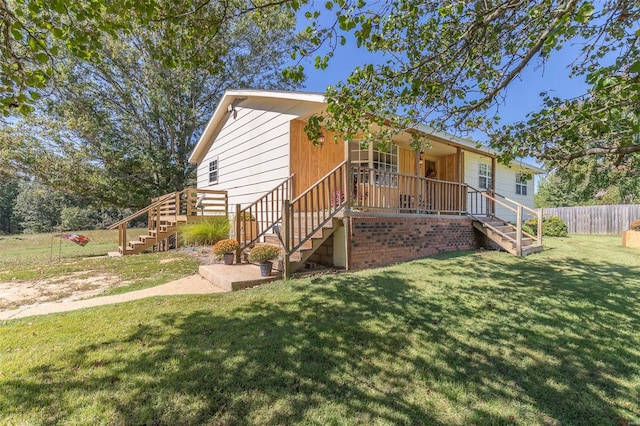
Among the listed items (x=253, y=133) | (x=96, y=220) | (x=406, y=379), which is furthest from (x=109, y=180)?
(x=96, y=220)

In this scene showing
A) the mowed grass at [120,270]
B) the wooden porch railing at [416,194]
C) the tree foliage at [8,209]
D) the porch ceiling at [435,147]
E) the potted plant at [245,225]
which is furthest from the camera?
the tree foliage at [8,209]

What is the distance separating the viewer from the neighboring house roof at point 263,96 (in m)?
6.62

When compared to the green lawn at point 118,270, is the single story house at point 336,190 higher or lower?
→ higher

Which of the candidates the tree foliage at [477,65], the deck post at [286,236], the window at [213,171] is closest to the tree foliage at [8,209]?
the window at [213,171]

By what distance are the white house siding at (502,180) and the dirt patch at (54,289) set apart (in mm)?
12332

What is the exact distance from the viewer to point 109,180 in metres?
14.7

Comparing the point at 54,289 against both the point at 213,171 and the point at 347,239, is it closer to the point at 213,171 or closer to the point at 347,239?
the point at 347,239

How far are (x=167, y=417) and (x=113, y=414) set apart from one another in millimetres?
404

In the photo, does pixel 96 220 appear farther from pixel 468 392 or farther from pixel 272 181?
pixel 468 392

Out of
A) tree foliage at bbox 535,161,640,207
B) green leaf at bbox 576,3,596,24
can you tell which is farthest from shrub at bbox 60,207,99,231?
green leaf at bbox 576,3,596,24

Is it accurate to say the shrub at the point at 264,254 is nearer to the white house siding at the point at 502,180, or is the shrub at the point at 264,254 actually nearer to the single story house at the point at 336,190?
the single story house at the point at 336,190

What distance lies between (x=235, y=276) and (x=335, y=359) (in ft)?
9.99

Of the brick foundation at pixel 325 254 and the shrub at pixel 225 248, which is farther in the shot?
the brick foundation at pixel 325 254

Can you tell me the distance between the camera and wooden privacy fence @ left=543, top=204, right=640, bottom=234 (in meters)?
15.1
